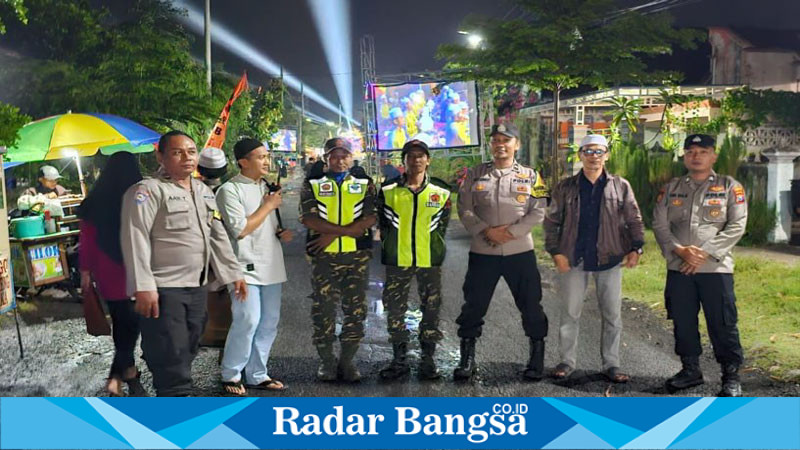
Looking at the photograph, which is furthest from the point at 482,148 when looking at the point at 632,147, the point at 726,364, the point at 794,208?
the point at 726,364

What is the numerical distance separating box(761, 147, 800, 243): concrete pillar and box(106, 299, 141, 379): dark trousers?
9.22 metres

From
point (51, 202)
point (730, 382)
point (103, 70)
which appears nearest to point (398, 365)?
point (730, 382)

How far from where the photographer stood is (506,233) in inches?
204

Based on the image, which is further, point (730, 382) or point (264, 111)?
point (264, 111)

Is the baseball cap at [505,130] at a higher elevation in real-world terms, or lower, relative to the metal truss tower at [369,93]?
lower

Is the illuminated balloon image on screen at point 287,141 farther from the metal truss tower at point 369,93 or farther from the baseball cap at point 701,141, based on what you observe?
the baseball cap at point 701,141

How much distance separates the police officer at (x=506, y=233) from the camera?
17.2ft

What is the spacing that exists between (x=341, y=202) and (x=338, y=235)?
227mm

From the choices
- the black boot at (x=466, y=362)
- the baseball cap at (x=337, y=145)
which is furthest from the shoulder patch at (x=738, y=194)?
the baseball cap at (x=337, y=145)

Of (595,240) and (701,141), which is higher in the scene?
(701,141)

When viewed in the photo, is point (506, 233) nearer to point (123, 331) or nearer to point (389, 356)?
point (389, 356)

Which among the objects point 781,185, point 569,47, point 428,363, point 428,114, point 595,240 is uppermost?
point 569,47

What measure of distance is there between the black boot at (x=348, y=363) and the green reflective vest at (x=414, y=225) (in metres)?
0.67

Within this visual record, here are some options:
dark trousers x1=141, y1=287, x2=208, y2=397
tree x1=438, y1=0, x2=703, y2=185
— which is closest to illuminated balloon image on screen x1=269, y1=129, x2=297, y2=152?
tree x1=438, y1=0, x2=703, y2=185
